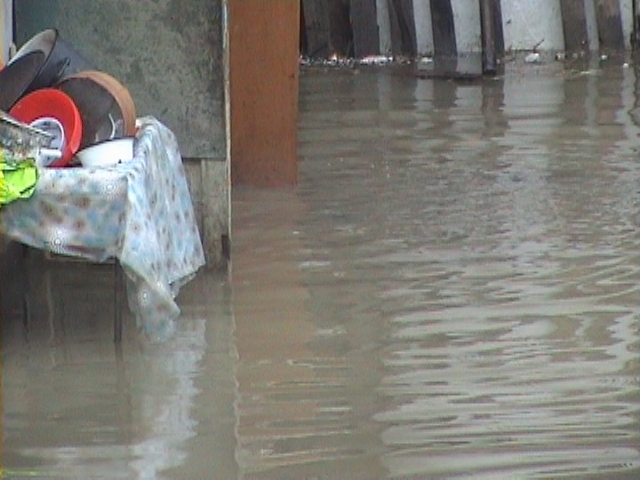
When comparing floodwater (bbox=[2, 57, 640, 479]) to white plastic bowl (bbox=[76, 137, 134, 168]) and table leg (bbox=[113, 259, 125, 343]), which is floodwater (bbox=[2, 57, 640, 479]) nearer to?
table leg (bbox=[113, 259, 125, 343])

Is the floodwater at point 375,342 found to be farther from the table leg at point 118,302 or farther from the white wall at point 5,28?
the white wall at point 5,28

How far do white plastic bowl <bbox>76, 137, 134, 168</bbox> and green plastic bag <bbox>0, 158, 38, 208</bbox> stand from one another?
349 mm

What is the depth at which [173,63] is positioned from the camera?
6.45m

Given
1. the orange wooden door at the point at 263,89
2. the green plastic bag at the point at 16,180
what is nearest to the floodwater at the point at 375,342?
the orange wooden door at the point at 263,89

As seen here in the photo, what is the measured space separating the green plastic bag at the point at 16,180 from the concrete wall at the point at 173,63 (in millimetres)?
1360

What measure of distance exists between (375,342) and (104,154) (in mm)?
1225

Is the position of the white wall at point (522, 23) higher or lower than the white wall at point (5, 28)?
higher

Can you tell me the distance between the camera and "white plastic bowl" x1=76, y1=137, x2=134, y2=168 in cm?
548

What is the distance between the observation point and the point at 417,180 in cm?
825

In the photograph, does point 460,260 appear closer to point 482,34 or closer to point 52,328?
point 52,328

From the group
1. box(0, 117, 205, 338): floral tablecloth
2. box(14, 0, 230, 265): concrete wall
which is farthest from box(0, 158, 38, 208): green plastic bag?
box(14, 0, 230, 265): concrete wall

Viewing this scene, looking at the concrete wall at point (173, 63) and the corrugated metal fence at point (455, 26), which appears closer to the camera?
the concrete wall at point (173, 63)

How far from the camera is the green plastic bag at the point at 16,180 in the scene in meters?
5.10

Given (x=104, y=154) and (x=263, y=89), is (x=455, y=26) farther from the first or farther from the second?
(x=104, y=154)
